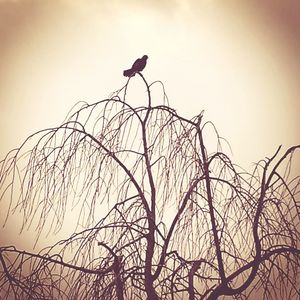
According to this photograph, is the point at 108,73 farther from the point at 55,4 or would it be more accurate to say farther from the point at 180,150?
the point at 180,150

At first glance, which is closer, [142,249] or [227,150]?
[142,249]

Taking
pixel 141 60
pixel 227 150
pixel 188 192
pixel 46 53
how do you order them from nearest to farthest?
pixel 188 192
pixel 141 60
pixel 46 53
pixel 227 150

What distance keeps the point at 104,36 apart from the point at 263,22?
0.54 metres

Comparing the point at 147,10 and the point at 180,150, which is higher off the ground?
the point at 147,10

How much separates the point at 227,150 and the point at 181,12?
50 centimetres

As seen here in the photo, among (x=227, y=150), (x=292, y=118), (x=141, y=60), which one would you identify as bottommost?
(x=141, y=60)

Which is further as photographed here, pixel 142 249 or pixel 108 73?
pixel 108 73

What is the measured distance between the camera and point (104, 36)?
211 centimetres

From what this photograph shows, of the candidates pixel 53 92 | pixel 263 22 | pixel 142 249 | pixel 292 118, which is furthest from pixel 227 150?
pixel 142 249

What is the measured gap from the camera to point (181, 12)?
2117 mm

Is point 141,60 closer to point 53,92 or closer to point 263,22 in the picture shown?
point 53,92

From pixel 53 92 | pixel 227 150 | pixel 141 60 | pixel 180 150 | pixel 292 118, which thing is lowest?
pixel 180 150

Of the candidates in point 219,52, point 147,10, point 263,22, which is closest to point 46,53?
point 147,10

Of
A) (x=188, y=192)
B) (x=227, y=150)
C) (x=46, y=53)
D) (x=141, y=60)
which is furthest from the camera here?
(x=227, y=150)
